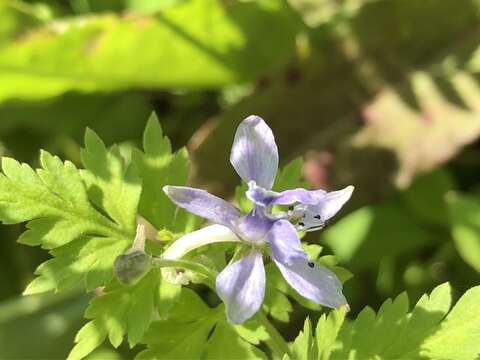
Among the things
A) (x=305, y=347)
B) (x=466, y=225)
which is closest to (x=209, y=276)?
(x=305, y=347)

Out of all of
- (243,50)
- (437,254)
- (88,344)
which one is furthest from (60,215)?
(437,254)

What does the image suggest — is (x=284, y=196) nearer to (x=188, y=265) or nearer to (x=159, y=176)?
(x=188, y=265)

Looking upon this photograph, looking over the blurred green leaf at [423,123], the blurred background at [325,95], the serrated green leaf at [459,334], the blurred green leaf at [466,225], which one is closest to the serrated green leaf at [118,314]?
the serrated green leaf at [459,334]

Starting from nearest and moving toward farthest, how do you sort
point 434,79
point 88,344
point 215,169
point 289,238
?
point 289,238, point 88,344, point 215,169, point 434,79

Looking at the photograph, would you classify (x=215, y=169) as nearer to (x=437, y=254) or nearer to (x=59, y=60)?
(x=59, y=60)

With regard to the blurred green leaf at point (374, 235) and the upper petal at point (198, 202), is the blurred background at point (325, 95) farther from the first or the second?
the upper petal at point (198, 202)

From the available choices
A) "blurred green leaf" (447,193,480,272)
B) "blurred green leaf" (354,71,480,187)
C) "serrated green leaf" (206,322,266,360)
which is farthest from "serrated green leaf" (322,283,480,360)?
→ "blurred green leaf" (354,71,480,187)

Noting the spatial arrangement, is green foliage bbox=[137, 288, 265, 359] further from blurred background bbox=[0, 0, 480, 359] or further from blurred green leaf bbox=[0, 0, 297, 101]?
blurred green leaf bbox=[0, 0, 297, 101]
